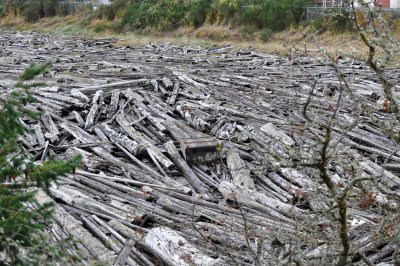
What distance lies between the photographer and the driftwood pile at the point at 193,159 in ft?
21.5

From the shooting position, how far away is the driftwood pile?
6.56 meters

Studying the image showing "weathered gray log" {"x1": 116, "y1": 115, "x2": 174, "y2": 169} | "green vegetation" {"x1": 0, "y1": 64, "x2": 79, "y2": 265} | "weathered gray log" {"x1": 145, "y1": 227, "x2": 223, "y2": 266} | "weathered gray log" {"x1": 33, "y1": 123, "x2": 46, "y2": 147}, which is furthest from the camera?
"weathered gray log" {"x1": 33, "y1": 123, "x2": 46, "y2": 147}

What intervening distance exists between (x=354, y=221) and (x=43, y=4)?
35.8m

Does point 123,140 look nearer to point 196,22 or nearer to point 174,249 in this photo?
point 174,249

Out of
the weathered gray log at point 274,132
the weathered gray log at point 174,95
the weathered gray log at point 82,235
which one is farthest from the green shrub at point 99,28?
the weathered gray log at point 82,235

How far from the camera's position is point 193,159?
32.6 feet

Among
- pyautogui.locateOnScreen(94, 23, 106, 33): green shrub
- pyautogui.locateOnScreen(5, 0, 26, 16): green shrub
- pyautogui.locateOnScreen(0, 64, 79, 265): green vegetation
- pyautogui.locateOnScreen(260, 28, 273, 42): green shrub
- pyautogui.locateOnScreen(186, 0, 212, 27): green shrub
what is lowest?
pyautogui.locateOnScreen(94, 23, 106, 33): green shrub

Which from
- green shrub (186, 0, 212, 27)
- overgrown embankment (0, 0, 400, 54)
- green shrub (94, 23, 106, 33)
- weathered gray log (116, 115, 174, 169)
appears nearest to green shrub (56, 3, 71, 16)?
overgrown embankment (0, 0, 400, 54)

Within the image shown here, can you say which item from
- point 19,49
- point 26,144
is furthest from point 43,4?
point 26,144

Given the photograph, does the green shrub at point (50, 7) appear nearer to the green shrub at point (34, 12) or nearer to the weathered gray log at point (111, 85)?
the green shrub at point (34, 12)

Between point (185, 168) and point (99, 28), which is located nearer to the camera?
point (185, 168)

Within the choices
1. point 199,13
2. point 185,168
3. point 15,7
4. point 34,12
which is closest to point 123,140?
point 185,168

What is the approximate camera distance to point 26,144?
1070 centimetres

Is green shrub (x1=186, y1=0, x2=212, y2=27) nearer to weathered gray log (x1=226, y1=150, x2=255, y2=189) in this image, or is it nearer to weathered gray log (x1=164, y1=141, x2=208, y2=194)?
weathered gray log (x1=164, y1=141, x2=208, y2=194)
